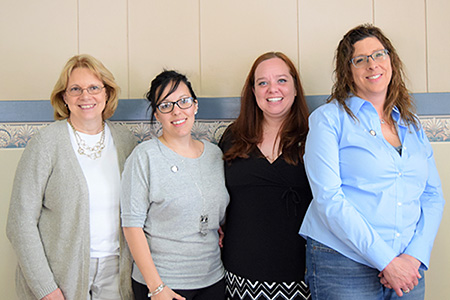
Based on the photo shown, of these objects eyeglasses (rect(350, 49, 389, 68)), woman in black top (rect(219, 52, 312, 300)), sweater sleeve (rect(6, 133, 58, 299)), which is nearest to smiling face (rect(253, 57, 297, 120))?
woman in black top (rect(219, 52, 312, 300))

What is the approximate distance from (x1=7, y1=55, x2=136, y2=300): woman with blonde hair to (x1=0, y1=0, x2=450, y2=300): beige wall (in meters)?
0.43

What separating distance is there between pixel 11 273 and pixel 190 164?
1.34 meters

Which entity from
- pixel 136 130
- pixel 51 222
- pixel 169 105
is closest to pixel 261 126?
pixel 169 105

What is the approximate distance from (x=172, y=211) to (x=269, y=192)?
42 cm

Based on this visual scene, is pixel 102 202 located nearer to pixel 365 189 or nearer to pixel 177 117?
pixel 177 117

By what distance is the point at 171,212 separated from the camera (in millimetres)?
1605

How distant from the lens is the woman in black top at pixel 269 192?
1642mm

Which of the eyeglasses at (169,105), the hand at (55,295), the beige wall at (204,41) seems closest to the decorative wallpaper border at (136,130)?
the beige wall at (204,41)

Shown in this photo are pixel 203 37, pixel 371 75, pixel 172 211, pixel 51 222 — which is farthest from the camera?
pixel 203 37

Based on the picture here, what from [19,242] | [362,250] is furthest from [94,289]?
[362,250]

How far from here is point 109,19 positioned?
7.14 feet

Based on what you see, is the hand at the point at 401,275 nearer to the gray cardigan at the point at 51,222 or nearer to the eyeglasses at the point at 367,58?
the eyeglasses at the point at 367,58

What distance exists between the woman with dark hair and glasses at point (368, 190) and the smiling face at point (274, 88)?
0.33 meters

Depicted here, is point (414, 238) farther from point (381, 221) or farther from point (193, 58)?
point (193, 58)
